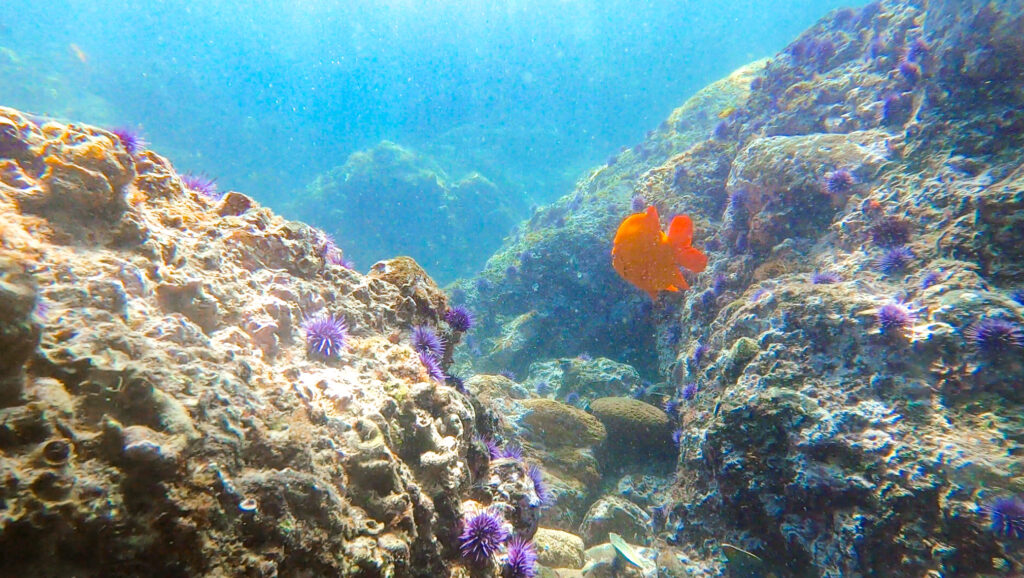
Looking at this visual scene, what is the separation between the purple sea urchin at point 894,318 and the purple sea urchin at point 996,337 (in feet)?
1.43

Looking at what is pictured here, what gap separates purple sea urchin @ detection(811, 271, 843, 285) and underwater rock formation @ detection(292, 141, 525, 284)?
850 inches

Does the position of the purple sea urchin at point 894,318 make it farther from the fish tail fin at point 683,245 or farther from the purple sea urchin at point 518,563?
the purple sea urchin at point 518,563

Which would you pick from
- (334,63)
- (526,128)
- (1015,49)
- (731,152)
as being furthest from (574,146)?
(1015,49)

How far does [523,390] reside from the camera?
791cm

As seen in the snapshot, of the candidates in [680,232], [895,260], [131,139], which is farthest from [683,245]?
[131,139]

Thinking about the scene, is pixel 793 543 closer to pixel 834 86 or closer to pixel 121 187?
pixel 121 187

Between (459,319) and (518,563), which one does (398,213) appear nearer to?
(459,319)

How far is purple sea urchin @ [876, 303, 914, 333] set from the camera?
3883mm

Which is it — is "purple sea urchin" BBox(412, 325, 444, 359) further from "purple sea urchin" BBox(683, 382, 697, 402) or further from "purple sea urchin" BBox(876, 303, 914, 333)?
"purple sea urchin" BBox(876, 303, 914, 333)

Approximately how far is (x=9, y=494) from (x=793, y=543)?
187 inches

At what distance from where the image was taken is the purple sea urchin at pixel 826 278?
487cm

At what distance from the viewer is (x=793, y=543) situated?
11.7 ft

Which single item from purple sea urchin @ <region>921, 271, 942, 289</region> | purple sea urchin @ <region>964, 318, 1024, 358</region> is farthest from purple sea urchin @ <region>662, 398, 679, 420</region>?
purple sea urchin @ <region>964, 318, 1024, 358</region>

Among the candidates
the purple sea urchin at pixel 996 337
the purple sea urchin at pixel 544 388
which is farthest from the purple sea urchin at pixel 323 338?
the purple sea urchin at pixel 544 388
